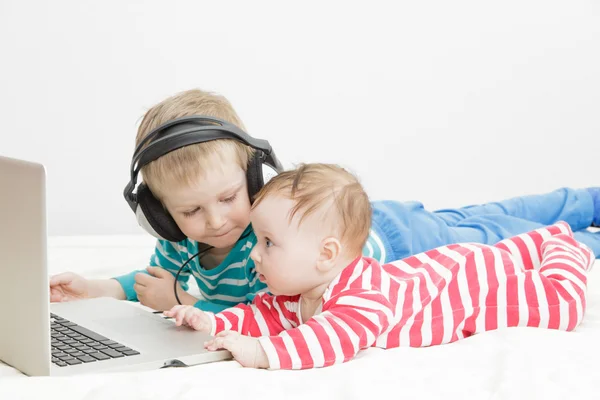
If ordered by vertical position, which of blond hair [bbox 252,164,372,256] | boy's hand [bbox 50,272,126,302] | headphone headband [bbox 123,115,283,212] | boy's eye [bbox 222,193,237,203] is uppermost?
headphone headband [bbox 123,115,283,212]

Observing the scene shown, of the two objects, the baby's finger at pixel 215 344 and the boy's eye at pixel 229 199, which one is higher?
the boy's eye at pixel 229 199

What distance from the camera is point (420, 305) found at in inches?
46.0

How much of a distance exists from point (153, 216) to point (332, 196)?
0.41 metres

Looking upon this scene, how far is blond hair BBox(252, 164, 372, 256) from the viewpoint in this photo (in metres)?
1.11

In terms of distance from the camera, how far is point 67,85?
2.87 meters

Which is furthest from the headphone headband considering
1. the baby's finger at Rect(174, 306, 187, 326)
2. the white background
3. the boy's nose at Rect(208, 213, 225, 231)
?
the white background

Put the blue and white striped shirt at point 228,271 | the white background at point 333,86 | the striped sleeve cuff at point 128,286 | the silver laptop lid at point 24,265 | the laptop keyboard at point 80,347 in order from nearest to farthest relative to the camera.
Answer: the silver laptop lid at point 24,265 → the laptop keyboard at point 80,347 → the blue and white striped shirt at point 228,271 → the striped sleeve cuff at point 128,286 → the white background at point 333,86

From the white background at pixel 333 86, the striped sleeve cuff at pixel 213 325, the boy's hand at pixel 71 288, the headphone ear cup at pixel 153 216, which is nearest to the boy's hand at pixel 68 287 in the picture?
the boy's hand at pixel 71 288

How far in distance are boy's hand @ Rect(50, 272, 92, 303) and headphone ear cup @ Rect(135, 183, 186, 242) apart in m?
0.25

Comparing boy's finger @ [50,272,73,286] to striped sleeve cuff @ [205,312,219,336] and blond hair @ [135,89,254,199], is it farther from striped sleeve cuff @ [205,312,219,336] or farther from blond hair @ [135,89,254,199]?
striped sleeve cuff @ [205,312,219,336]

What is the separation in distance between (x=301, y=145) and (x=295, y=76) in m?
0.27

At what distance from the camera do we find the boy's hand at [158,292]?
4.96 feet

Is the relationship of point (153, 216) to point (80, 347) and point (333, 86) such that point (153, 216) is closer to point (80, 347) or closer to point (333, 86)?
point (80, 347)

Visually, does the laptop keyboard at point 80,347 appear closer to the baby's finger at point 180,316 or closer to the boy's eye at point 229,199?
the baby's finger at point 180,316
